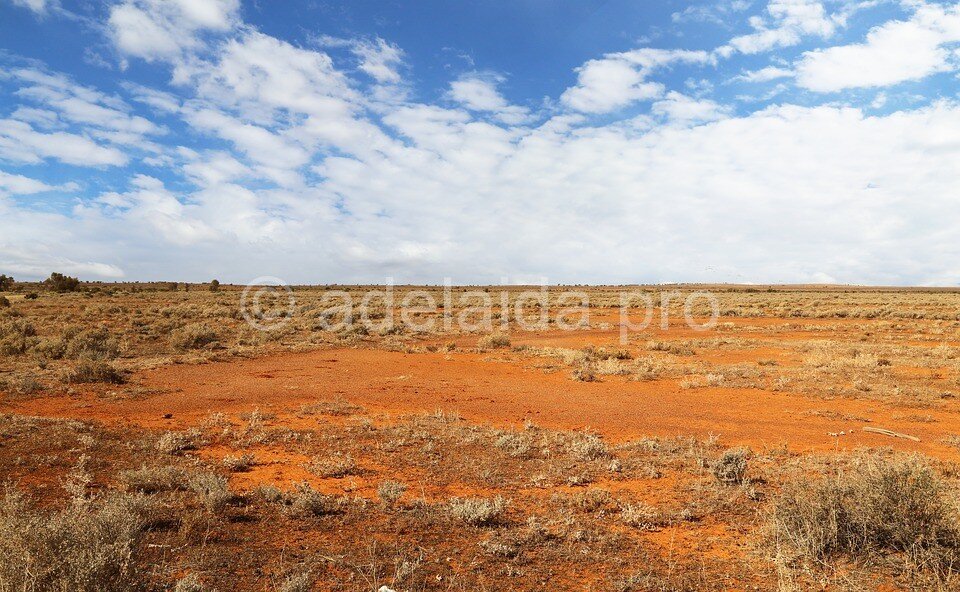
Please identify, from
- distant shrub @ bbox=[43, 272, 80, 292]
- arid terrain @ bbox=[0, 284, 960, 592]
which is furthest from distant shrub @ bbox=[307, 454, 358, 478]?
distant shrub @ bbox=[43, 272, 80, 292]

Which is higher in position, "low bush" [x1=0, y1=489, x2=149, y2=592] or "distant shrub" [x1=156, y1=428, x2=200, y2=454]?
"low bush" [x1=0, y1=489, x2=149, y2=592]

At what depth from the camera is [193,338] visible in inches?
835

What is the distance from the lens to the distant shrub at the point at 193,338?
20953mm

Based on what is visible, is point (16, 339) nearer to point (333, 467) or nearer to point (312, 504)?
point (333, 467)

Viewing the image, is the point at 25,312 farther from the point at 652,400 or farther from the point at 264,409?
the point at 652,400

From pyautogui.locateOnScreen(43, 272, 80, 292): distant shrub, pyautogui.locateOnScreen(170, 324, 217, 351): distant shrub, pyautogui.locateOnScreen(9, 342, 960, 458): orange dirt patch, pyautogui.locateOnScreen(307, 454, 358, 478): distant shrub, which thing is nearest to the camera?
pyautogui.locateOnScreen(307, 454, 358, 478): distant shrub

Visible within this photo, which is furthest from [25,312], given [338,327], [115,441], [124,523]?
[124,523]

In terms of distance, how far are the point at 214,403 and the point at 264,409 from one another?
4.98 ft

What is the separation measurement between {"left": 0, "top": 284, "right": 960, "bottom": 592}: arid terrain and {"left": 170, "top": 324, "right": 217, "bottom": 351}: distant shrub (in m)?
3.20

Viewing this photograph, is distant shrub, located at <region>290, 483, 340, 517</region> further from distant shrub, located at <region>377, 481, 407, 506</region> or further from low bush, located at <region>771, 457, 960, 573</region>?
low bush, located at <region>771, 457, 960, 573</region>

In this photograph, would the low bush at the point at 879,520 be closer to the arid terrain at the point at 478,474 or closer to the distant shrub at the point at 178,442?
the arid terrain at the point at 478,474

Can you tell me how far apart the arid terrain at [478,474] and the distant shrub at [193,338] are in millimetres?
3205

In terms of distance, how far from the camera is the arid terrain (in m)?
4.52

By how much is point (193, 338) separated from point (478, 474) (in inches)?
737
